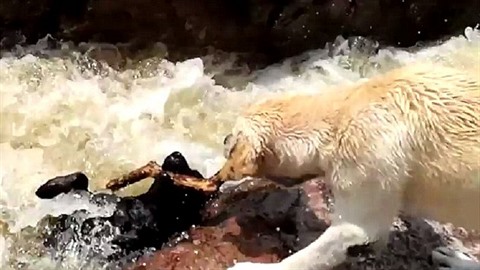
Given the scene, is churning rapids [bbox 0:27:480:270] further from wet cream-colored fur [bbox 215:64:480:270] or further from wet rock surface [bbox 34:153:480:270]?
wet cream-colored fur [bbox 215:64:480:270]

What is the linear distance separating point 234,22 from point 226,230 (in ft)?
5.66

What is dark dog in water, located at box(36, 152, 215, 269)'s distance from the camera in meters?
2.73

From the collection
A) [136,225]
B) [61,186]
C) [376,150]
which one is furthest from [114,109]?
[376,150]

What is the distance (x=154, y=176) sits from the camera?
2.84 metres

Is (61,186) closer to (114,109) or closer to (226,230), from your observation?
(226,230)

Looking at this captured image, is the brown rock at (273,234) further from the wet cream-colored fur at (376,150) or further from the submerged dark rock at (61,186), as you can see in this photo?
the submerged dark rock at (61,186)

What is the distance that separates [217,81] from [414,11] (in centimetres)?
97

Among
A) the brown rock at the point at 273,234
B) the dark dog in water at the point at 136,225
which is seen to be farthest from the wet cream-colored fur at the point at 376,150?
the dark dog in water at the point at 136,225

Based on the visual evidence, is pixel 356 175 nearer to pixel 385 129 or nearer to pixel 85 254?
pixel 385 129

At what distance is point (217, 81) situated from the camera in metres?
4.01

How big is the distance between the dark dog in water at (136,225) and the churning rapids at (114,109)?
0.16ft

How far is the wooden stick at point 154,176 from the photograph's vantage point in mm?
2680

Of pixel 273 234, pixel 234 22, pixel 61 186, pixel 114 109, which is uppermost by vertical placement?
pixel 234 22

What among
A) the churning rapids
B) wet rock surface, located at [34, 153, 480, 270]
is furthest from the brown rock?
the churning rapids
